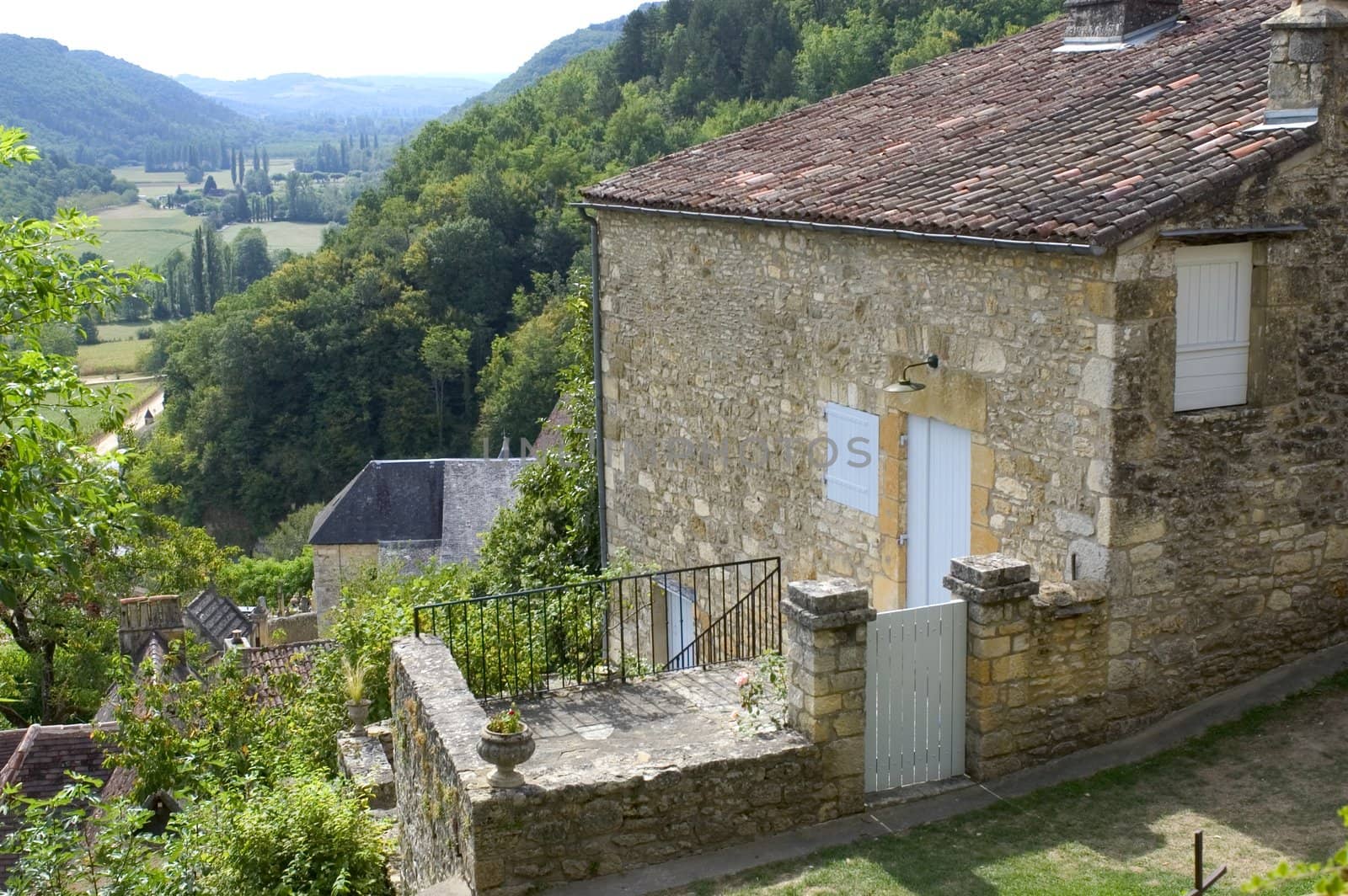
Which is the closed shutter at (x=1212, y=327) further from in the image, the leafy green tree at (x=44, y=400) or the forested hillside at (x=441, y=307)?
the forested hillside at (x=441, y=307)

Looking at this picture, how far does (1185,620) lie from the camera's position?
879 cm

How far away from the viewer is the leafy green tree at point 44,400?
9398 mm

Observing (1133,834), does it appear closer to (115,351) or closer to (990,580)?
(990,580)

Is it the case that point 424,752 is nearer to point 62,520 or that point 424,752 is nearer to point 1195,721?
point 62,520

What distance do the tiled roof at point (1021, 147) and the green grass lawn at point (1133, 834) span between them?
3.16 m

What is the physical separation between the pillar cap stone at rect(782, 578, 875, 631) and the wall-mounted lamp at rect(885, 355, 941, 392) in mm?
2452

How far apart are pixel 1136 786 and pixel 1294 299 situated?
3377 millimetres

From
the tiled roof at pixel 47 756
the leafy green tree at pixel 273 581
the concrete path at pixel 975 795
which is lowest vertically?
the leafy green tree at pixel 273 581

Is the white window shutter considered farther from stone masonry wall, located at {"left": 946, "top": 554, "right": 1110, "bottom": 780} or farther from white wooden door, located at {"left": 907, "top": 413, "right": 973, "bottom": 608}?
stone masonry wall, located at {"left": 946, "top": 554, "right": 1110, "bottom": 780}

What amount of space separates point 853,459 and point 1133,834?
159 inches

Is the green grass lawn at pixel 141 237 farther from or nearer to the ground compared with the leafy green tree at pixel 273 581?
farther from the ground

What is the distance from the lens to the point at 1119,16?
1202 cm

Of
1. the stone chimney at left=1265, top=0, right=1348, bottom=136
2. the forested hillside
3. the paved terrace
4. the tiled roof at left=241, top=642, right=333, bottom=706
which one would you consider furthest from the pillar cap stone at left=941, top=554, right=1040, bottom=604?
the forested hillside

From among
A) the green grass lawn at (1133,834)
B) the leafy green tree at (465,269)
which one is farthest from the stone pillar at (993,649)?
the leafy green tree at (465,269)
